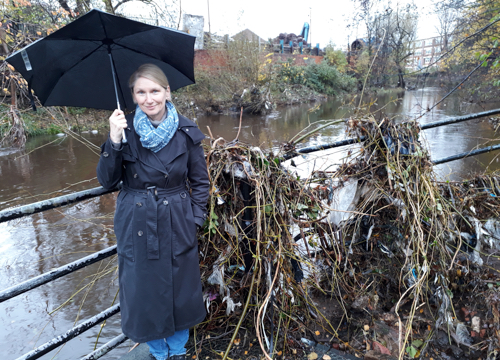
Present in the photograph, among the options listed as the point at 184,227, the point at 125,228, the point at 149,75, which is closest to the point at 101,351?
the point at 125,228

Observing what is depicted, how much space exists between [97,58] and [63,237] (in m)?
4.45

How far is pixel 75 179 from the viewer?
8102 mm

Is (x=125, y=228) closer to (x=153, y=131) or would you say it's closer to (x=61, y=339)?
(x=153, y=131)

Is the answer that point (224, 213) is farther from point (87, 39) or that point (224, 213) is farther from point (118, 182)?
point (87, 39)

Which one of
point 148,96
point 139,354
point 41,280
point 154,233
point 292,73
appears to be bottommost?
point 139,354

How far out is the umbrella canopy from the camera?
1561 mm

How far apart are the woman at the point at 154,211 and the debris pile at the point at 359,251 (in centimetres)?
19

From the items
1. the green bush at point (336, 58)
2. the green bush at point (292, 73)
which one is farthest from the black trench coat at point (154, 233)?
the green bush at point (336, 58)

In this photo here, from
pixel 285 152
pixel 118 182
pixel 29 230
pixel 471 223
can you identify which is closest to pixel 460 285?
pixel 471 223

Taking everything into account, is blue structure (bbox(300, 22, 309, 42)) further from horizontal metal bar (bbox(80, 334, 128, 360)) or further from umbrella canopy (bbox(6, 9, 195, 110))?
horizontal metal bar (bbox(80, 334, 128, 360))

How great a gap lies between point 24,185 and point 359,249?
8.36m

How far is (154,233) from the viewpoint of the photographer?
1.57 m

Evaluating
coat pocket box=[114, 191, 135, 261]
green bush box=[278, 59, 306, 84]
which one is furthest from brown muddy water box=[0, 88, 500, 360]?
green bush box=[278, 59, 306, 84]

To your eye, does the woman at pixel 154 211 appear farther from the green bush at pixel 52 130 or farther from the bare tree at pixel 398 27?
the green bush at pixel 52 130
